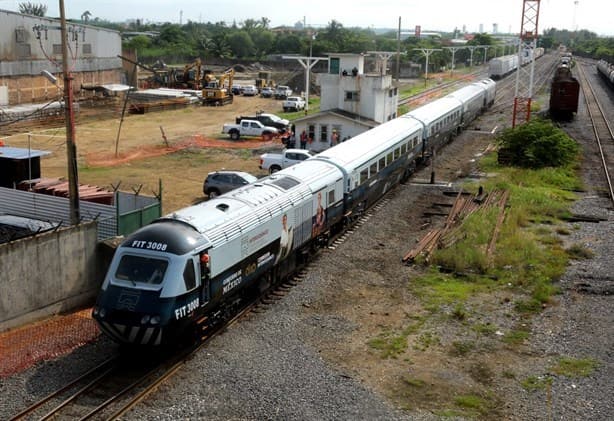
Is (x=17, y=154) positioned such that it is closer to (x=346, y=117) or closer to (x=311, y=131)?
(x=311, y=131)

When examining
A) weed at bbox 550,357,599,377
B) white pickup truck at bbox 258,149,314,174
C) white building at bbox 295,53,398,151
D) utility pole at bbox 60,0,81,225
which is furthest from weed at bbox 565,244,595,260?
white building at bbox 295,53,398,151

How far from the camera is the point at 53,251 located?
16.3 meters

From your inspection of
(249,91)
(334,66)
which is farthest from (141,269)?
(249,91)

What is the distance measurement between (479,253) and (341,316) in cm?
631

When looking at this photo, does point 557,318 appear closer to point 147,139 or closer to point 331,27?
point 147,139

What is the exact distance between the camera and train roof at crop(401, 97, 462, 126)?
37.2 meters

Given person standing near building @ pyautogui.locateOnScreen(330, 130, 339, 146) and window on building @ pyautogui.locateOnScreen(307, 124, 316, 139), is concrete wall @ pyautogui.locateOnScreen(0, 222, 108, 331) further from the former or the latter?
window on building @ pyautogui.locateOnScreen(307, 124, 316, 139)

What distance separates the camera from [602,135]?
48625 mm

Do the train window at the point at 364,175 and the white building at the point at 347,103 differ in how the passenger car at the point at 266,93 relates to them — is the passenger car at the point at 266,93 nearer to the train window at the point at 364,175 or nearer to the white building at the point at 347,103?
the white building at the point at 347,103

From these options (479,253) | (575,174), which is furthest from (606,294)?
(575,174)

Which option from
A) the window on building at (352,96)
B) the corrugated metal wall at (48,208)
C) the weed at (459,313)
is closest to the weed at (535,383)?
the weed at (459,313)

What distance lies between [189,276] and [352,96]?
1200 inches

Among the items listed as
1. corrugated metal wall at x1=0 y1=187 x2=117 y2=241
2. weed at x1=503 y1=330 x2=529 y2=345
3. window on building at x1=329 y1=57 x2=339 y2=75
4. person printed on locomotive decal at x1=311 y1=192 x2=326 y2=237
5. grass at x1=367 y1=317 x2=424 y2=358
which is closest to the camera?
grass at x1=367 y1=317 x2=424 y2=358

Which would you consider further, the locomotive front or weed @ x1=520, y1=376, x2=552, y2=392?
weed @ x1=520, y1=376, x2=552, y2=392
